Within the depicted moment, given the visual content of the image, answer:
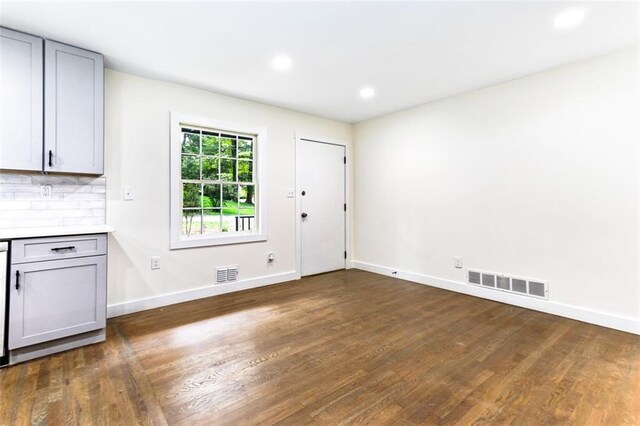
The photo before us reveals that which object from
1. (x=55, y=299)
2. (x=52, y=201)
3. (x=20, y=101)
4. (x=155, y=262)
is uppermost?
(x=20, y=101)

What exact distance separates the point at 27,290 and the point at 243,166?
2.46 meters

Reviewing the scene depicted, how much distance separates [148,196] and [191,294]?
3.92 feet

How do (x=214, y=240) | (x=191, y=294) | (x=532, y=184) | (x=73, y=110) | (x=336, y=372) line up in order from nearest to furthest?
1. (x=336, y=372)
2. (x=73, y=110)
3. (x=532, y=184)
4. (x=191, y=294)
5. (x=214, y=240)

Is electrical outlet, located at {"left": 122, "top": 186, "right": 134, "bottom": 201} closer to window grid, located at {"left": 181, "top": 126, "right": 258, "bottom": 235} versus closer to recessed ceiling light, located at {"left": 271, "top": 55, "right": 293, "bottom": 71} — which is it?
window grid, located at {"left": 181, "top": 126, "right": 258, "bottom": 235}

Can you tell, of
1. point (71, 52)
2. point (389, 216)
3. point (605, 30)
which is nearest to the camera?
point (605, 30)

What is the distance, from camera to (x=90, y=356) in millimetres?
2230

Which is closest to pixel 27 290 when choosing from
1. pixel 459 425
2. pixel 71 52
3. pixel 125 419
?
pixel 125 419

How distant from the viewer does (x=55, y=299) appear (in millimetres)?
2244

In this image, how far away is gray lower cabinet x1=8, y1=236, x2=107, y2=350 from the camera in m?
2.10

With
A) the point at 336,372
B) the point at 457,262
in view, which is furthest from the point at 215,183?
the point at 457,262

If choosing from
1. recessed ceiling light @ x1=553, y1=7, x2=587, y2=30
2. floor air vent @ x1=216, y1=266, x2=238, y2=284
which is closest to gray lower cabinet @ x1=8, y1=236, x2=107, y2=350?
floor air vent @ x1=216, y1=266, x2=238, y2=284

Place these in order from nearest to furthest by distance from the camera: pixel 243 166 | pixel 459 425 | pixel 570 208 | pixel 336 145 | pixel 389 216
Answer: pixel 459 425, pixel 570 208, pixel 243 166, pixel 389 216, pixel 336 145

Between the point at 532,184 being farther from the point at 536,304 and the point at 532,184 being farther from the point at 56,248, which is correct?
the point at 56,248

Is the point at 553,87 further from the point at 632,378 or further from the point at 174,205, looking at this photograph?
the point at 174,205
